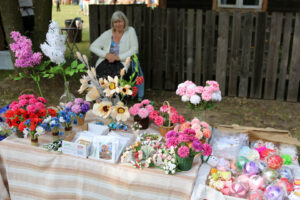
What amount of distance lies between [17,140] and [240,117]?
3495 mm

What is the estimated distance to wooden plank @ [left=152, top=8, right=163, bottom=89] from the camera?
237 inches

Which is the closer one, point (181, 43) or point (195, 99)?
point (195, 99)

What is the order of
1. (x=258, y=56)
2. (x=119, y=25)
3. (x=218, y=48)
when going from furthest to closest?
(x=218, y=48) < (x=258, y=56) < (x=119, y=25)

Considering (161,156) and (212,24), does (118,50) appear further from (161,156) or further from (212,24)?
(161,156)

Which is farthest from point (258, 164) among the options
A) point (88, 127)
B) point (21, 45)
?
point (21, 45)

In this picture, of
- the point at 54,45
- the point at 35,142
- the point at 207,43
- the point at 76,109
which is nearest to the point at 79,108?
the point at 76,109

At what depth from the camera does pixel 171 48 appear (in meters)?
6.15

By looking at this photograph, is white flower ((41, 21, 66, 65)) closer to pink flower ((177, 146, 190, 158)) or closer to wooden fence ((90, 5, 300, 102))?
pink flower ((177, 146, 190, 158))

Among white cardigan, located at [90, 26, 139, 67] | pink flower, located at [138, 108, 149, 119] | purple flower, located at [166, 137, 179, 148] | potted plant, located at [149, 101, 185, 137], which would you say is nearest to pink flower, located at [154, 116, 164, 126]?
potted plant, located at [149, 101, 185, 137]

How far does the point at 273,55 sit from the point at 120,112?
3880 millimetres

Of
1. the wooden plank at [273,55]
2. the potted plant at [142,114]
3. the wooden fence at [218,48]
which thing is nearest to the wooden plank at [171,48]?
the wooden fence at [218,48]

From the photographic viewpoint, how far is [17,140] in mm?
2779

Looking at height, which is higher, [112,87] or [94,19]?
[94,19]

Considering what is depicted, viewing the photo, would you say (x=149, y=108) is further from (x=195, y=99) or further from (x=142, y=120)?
(x=195, y=99)
